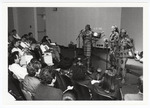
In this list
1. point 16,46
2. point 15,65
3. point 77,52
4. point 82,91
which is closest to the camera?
point 82,91

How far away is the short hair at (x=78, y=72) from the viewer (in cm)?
298

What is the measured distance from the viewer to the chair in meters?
2.88

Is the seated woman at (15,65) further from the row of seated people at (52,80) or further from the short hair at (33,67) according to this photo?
the short hair at (33,67)

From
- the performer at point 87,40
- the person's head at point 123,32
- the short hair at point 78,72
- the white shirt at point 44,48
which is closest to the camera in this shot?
the short hair at point 78,72

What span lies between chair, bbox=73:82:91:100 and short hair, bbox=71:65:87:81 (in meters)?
0.10

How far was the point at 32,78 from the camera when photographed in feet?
9.11

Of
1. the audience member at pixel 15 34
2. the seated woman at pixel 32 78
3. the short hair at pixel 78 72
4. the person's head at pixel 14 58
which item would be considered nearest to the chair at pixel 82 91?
the short hair at pixel 78 72

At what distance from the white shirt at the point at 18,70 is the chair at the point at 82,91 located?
0.79 meters

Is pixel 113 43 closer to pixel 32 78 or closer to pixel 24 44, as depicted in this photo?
pixel 32 78

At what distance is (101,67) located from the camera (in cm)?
313

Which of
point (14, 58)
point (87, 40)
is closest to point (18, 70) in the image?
point (14, 58)

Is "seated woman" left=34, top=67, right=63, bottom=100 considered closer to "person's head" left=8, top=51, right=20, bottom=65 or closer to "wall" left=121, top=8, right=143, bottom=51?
"person's head" left=8, top=51, right=20, bottom=65

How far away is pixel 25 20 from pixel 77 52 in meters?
1.08
